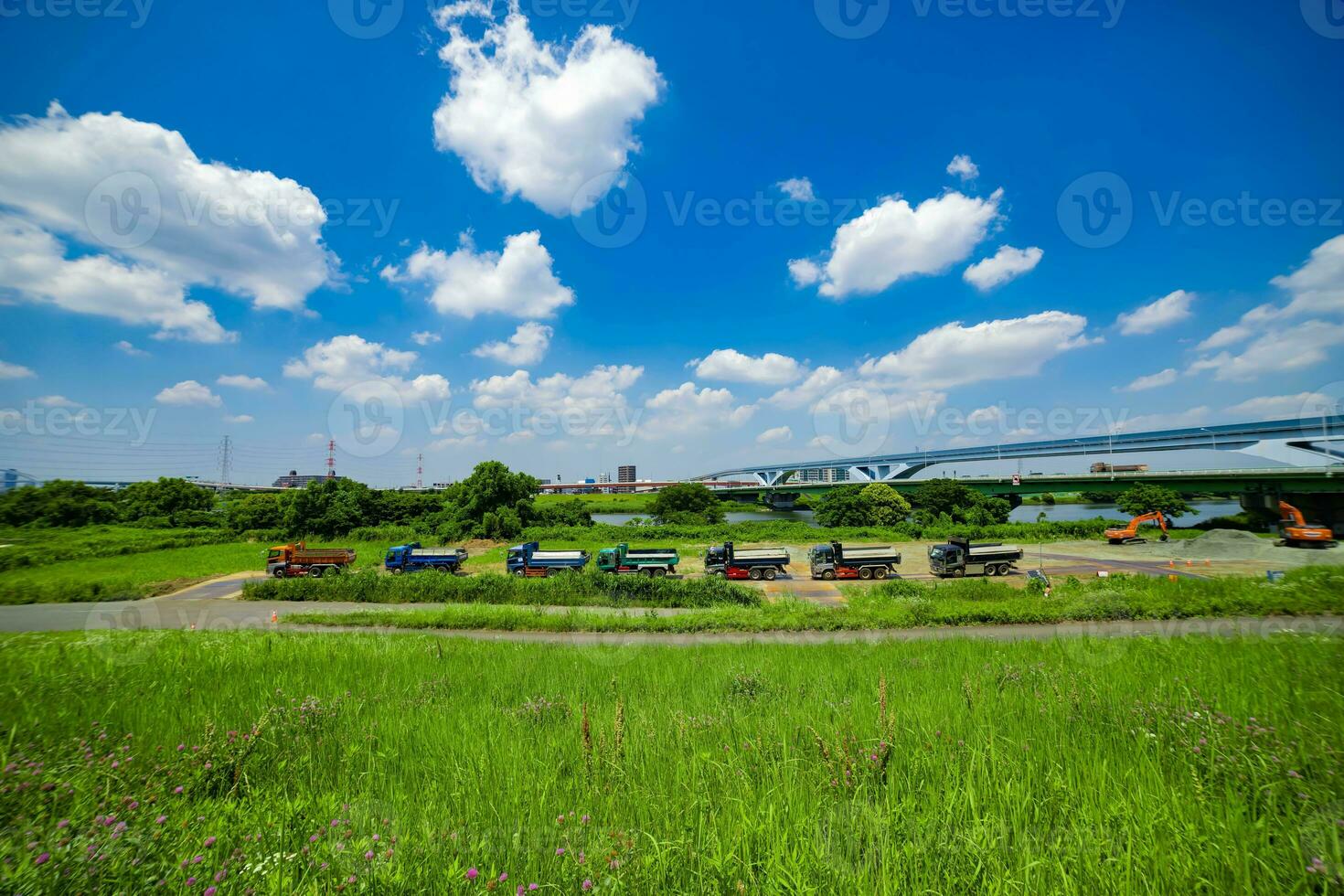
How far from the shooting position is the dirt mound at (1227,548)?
35781 millimetres

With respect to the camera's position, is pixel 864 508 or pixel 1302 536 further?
pixel 864 508

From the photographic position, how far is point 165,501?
2347 inches

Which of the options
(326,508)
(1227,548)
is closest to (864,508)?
(1227,548)

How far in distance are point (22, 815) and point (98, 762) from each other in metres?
0.91

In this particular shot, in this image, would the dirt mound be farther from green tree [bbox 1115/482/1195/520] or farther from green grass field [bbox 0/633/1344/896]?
green grass field [bbox 0/633/1344/896]

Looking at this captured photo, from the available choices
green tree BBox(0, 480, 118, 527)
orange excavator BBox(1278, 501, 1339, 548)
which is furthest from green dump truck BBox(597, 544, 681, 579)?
orange excavator BBox(1278, 501, 1339, 548)

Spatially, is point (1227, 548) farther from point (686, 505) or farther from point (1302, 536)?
point (686, 505)

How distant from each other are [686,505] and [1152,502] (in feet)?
190

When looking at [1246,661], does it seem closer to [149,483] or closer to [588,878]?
[588,878]

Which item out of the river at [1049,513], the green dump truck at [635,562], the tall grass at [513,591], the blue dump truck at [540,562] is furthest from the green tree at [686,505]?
the tall grass at [513,591]

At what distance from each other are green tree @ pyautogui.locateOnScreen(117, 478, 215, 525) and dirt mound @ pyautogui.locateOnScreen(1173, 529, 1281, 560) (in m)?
105

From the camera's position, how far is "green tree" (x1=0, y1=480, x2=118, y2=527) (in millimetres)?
35031

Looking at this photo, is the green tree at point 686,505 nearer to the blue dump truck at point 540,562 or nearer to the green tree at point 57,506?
the blue dump truck at point 540,562

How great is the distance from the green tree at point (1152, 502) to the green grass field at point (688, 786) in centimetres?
6665
